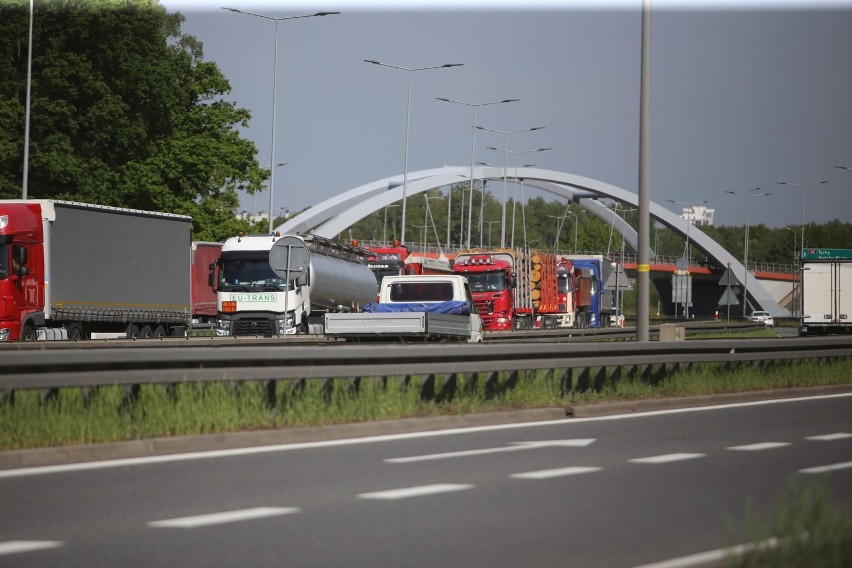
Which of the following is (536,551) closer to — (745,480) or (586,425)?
(745,480)

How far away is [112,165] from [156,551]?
51285 mm

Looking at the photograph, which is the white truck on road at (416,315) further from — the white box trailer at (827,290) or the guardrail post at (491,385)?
the white box trailer at (827,290)

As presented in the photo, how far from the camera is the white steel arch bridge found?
98.7 m

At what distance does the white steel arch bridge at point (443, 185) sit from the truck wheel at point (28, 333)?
59289 mm

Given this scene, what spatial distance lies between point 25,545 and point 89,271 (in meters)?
28.2

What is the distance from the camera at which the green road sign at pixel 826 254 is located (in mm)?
52531

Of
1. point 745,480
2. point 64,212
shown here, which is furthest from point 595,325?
point 745,480

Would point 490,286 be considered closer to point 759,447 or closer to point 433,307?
point 433,307

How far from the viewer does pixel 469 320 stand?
28.1 meters

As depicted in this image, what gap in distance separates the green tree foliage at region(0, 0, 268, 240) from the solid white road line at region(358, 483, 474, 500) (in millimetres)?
43468

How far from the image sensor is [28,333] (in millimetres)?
31953

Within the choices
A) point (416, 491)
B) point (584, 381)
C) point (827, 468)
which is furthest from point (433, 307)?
point (416, 491)

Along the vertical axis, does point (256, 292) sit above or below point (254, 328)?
above

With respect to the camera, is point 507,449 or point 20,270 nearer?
point 507,449
